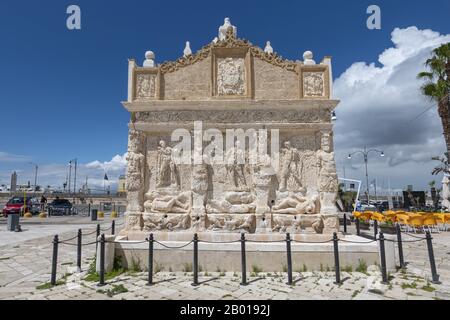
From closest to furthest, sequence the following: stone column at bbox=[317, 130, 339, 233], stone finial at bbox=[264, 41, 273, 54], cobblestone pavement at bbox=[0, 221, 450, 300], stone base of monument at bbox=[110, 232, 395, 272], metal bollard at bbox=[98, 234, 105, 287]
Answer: cobblestone pavement at bbox=[0, 221, 450, 300]
metal bollard at bbox=[98, 234, 105, 287]
stone base of monument at bbox=[110, 232, 395, 272]
stone column at bbox=[317, 130, 339, 233]
stone finial at bbox=[264, 41, 273, 54]

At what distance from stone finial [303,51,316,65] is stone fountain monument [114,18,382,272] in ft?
0.25

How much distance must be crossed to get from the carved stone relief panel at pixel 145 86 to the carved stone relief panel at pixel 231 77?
6.78 feet

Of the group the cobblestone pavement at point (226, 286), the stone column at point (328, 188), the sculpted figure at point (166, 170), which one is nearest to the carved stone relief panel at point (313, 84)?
the stone column at point (328, 188)

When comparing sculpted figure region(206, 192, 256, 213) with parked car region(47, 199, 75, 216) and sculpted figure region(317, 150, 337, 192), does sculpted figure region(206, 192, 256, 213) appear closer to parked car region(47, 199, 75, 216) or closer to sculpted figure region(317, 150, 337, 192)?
sculpted figure region(317, 150, 337, 192)

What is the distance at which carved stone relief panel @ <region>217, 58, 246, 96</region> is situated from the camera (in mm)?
9188

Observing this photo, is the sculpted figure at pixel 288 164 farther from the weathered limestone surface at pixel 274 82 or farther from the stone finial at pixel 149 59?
the stone finial at pixel 149 59

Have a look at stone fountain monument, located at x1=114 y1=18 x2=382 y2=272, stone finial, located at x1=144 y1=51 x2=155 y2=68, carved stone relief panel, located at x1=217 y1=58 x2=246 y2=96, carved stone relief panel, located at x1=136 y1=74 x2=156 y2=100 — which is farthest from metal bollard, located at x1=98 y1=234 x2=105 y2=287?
stone finial, located at x1=144 y1=51 x2=155 y2=68

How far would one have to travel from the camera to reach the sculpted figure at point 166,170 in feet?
29.2

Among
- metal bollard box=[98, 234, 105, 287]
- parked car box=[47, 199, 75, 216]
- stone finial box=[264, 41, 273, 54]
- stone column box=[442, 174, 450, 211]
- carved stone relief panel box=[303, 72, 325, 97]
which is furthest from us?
parked car box=[47, 199, 75, 216]

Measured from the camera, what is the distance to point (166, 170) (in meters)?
8.92
